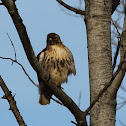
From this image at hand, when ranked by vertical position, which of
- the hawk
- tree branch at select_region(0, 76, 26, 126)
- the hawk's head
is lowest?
tree branch at select_region(0, 76, 26, 126)

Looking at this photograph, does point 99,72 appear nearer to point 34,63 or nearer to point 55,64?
point 34,63

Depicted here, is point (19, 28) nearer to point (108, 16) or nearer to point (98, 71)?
point (98, 71)

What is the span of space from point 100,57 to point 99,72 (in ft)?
0.62

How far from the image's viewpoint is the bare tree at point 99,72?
9.66 ft

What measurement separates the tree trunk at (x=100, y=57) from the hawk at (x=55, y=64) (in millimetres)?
969

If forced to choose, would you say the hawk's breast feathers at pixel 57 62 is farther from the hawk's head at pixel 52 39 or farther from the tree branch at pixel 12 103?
the tree branch at pixel 12 103

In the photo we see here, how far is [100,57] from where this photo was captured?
11.1ft

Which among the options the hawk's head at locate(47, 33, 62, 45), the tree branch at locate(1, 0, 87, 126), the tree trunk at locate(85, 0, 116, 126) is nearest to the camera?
the tree branch at locate(1, 0, 87, 126)

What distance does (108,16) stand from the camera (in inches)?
141

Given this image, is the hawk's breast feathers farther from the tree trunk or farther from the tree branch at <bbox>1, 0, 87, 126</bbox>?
the tree branch at <bbox>1, 0, 87, 126</bbox>

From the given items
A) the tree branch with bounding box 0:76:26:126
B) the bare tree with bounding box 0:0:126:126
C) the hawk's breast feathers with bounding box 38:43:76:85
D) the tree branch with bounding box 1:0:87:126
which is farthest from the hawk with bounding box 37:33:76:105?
the tree branch with bounding box 0:76:26:126

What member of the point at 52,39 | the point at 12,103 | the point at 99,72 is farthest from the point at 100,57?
the point at 52,39

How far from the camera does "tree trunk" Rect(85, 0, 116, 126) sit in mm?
3213

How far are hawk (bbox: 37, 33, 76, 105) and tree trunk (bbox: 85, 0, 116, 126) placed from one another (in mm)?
969
